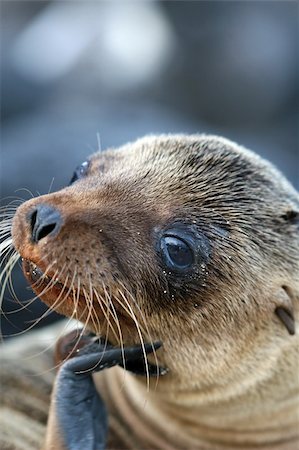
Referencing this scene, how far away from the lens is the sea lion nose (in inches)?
105

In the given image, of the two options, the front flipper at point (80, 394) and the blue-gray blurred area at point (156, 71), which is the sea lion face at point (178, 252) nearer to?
the front flipper at point (80, 394)

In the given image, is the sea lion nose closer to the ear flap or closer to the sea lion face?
the sea lion face

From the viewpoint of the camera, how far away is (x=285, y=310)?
310 centimetres

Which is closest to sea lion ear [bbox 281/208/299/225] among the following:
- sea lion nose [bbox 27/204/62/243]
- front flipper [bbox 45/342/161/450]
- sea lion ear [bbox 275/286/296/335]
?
sea lion ear [bbox 275/286/296/335]

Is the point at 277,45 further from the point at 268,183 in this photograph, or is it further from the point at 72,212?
the point at 72,212

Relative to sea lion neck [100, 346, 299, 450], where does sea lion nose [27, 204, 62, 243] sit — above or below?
above

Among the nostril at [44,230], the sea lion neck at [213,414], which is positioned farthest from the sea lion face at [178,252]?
the sea lion neck at [213,414]

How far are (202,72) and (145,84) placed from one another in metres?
0.55

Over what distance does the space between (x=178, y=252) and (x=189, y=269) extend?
2.8 inches

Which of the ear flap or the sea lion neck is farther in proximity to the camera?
the sea lion neck

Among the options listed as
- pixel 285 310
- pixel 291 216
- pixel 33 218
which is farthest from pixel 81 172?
pixel 285 310

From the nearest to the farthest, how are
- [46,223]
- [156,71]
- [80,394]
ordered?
[46,223] < [80,394] < [156,71]

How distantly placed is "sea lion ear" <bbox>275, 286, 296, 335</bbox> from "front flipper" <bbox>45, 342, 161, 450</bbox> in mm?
468

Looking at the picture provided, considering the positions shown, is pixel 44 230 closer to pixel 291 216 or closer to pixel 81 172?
pixel 81 172
